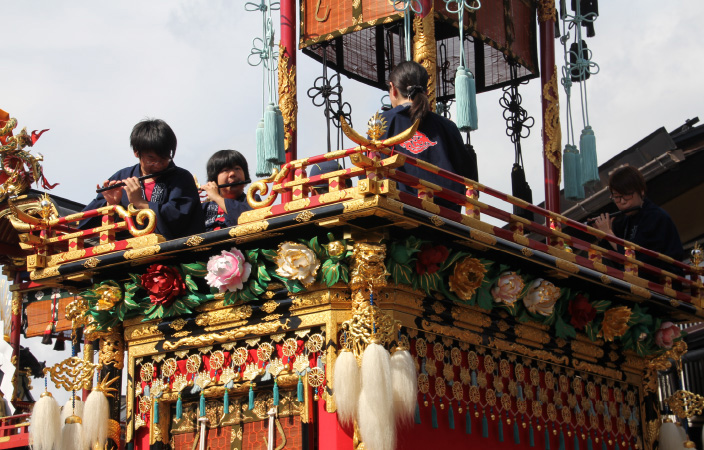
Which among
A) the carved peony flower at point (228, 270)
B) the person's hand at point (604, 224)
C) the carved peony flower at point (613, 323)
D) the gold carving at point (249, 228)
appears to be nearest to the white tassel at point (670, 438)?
the carved peony flower at point (613, 323)

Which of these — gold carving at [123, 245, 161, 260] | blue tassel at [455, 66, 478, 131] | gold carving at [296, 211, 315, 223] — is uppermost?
blue tassel at [455, 66, 478, 131]

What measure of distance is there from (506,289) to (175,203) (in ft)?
10.3

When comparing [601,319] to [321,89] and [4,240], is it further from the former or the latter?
[4,240]

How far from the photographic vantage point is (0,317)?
16.3 m

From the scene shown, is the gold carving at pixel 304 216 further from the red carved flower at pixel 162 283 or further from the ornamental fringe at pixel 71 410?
the ornamental fringe at pixel 71 410

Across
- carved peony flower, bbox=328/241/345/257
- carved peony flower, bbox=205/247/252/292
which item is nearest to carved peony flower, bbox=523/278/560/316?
carved peony flower, bbox=328/241/345/257

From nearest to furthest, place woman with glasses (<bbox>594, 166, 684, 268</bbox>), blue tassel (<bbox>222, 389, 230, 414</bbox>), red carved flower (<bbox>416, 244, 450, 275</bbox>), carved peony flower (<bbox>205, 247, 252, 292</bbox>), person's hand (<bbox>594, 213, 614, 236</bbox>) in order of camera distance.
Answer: red carved flower (<bbox>416, 244, 450, 275</bbox>) < carved peony flower (<bbox>205, 247, 252, 292</bbox>) < blue tassel (<bbox>222, 389, 230, 414</bbox>) < person's hand (<bbox>594, 213, 614, 236</bbox>) < woman with glasses (<bbox>594, 166, 684, 268</bbox>)

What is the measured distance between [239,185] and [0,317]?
7069 millimetres

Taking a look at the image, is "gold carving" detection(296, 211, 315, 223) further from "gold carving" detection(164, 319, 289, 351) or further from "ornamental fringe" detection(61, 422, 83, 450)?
"ornamental fringe" detection(61, 422, 83, 450)

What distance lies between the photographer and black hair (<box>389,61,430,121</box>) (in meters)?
9.94

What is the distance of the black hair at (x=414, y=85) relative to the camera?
9.94 m

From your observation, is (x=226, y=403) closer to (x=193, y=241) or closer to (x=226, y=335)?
(x=226, y=335)

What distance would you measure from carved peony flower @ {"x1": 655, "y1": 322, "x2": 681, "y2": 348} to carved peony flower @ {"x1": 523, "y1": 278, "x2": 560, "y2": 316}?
201cm

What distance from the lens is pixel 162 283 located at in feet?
32.1
